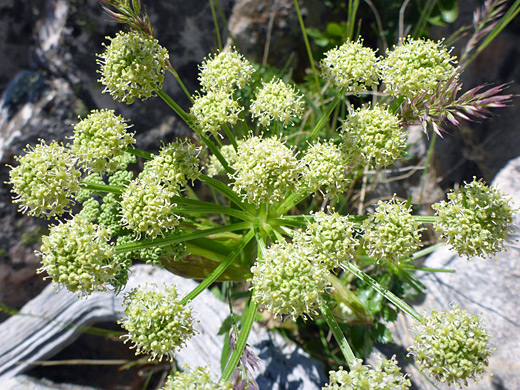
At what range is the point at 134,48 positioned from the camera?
218cm

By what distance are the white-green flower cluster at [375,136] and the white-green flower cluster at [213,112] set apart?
2.33ft

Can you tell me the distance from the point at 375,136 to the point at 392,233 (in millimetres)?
565

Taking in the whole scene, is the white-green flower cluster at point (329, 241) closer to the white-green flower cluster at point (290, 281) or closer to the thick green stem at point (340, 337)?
the white-green flower cluster at point (290, 281)

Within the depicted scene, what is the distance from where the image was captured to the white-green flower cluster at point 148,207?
2064mm

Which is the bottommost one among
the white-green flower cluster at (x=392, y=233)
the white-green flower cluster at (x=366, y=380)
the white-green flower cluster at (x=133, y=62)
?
the white-green flower cluster at (x=366, y=380)

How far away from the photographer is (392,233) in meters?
2.13

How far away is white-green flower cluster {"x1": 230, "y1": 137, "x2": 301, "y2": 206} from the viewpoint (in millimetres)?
2084

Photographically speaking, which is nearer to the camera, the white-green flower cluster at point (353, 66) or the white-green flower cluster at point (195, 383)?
the white-green flower cluster at point (195, 383)

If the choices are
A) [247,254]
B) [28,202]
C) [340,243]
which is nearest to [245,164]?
[340,243]

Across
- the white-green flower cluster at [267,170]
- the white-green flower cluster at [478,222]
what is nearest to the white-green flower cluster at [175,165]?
the white-green flower cluster at [267,170]

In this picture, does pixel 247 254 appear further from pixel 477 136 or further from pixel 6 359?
pixel 477 136

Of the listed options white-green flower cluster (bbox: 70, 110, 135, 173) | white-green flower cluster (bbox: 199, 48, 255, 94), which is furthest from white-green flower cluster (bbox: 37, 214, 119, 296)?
white-green flower cluster (bbox: 199, 48, 255, 94)

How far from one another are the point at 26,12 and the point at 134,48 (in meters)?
2.95

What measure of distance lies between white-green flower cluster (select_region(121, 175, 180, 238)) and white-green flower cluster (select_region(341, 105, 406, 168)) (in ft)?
3.63
